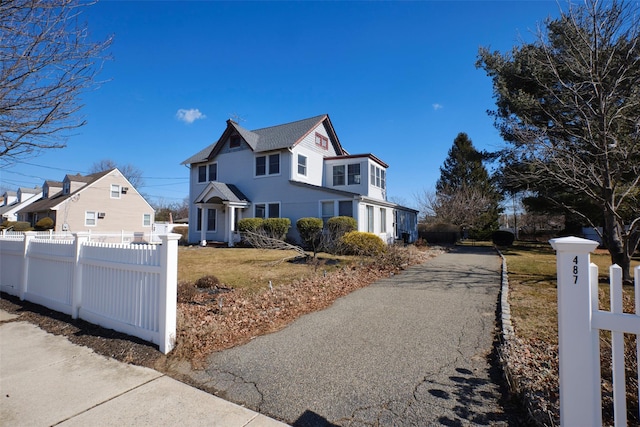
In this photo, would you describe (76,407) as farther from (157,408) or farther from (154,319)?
(154,319)

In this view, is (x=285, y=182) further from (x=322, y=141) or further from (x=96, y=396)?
(x=96, y=396)

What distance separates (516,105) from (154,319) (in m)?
16.8

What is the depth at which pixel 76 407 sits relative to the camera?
9.43ft

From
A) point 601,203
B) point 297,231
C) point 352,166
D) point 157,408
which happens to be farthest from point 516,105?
point 157,408

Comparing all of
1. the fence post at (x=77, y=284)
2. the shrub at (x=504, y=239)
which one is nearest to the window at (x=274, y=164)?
the fence post at (x=77, y=284)

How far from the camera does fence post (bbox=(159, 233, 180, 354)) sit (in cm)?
396

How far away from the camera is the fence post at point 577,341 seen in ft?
6.79

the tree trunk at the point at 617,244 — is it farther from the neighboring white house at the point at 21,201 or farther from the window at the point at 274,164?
the neighboring white house at the point at 21,201

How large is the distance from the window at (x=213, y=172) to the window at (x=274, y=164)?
16.5 ft

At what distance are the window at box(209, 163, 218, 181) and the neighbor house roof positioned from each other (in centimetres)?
61

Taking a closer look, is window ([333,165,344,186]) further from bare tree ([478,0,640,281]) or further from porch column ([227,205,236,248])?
bare tree ([478,0,640,281])

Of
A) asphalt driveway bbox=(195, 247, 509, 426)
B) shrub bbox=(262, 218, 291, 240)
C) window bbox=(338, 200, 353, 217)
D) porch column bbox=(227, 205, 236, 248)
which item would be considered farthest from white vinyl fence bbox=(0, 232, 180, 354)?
window bbox=(338, 200, 353, 217)

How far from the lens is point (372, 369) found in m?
3.57

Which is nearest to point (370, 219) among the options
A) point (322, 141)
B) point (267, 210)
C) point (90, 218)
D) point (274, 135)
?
point (267, 210)
